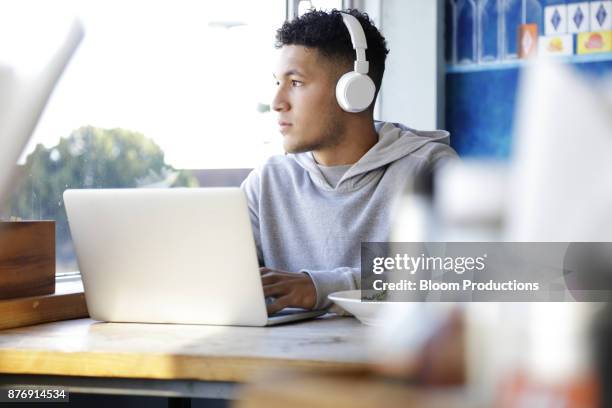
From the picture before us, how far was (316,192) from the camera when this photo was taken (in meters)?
2.25

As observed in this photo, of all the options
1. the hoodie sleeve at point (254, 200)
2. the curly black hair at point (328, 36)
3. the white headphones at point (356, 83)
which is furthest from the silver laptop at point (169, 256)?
the curly black hair at point (328, 36)

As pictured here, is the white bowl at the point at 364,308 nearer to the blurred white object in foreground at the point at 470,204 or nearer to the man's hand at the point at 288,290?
the man's hand at the point at 288,290

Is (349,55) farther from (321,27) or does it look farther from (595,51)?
(595,51)

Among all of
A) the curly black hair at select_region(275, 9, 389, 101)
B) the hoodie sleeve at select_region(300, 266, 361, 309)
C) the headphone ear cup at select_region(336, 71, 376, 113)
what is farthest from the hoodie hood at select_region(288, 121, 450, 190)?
the hoodie sleeve at select_region(300, 266, 361, 309)

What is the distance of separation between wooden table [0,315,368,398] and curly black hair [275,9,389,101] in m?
1.03

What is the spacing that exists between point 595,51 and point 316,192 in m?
1.68

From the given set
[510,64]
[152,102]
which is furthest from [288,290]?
[510,64]

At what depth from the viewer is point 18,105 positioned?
2.83 ft

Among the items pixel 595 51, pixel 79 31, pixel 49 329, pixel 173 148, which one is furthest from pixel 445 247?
pixel 595 51

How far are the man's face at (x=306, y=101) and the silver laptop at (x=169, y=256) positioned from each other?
673 mm

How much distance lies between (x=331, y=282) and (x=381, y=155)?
553 mm

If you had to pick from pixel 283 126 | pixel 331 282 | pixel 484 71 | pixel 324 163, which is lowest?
pixel 331 282

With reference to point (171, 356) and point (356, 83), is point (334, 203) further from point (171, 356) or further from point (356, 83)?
point (171, 356)

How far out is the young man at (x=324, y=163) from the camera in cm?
215
